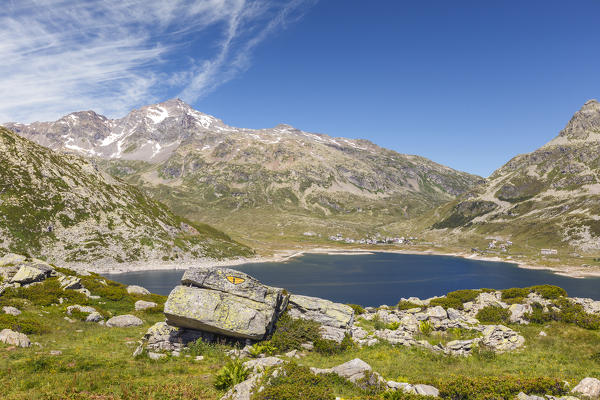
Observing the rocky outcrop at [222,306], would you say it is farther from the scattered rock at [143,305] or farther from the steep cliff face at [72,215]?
the steep cliff face at [72,215]

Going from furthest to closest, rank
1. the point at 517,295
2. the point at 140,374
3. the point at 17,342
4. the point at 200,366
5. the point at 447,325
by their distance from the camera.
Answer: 1. the point at 517,295
2. the point at 447,325
3. the point at 17,342
4. the point at 200,366
5. the point at 140,374

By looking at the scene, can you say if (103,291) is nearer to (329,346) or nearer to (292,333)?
(292,333)

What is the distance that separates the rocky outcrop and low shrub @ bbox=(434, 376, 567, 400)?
42.8 feet

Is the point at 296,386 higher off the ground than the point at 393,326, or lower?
higher

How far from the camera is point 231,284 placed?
25750 mm

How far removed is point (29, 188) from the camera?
5037 inches

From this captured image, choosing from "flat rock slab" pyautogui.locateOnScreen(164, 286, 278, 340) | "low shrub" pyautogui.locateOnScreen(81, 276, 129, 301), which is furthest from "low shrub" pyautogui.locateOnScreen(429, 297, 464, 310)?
"low shrub" pyautogui.locateOnScreen(81, 276, 129, 301)

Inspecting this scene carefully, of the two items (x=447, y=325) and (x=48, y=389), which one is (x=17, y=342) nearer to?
(x=48, y=389)

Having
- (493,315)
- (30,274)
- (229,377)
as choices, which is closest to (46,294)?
(30,274)

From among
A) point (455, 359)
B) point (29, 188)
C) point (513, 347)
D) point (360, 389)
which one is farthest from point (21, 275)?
point (29, 188)

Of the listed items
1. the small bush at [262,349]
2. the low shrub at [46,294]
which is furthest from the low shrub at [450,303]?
the low shrub at [46,294]

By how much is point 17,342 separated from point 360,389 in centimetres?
2342

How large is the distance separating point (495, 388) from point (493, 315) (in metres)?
24.2

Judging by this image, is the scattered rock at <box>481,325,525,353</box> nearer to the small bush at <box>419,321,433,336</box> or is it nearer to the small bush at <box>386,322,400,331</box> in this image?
the small bush at <box>419,321,433,336</box>
